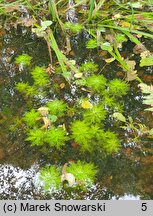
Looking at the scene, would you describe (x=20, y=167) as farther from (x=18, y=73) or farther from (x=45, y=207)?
(x=18, y=73)

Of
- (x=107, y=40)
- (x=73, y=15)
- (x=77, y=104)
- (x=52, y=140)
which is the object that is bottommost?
(x=52, y=140)

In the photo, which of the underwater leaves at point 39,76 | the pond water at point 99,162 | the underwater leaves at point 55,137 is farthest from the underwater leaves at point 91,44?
the underwater leaves at point 55,137

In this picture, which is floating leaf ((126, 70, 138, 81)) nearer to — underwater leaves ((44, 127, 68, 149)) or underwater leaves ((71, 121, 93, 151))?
underwater leaves ((71, 121, 93, 151))

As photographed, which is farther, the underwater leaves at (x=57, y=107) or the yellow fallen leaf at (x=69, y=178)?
the underwater leaves at (x=57, y=107)

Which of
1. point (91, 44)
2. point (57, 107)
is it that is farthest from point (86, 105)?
point (91, 44)

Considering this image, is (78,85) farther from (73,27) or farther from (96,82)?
(73,27)

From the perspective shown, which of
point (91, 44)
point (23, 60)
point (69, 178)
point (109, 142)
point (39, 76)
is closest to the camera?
point (69, 178)

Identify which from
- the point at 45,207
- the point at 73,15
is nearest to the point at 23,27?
the point at 73,15

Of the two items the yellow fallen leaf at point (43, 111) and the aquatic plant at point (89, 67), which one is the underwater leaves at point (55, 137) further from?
the aquatic plant at point (89, 67)

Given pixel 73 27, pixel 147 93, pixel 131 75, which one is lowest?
pixel 147 93
